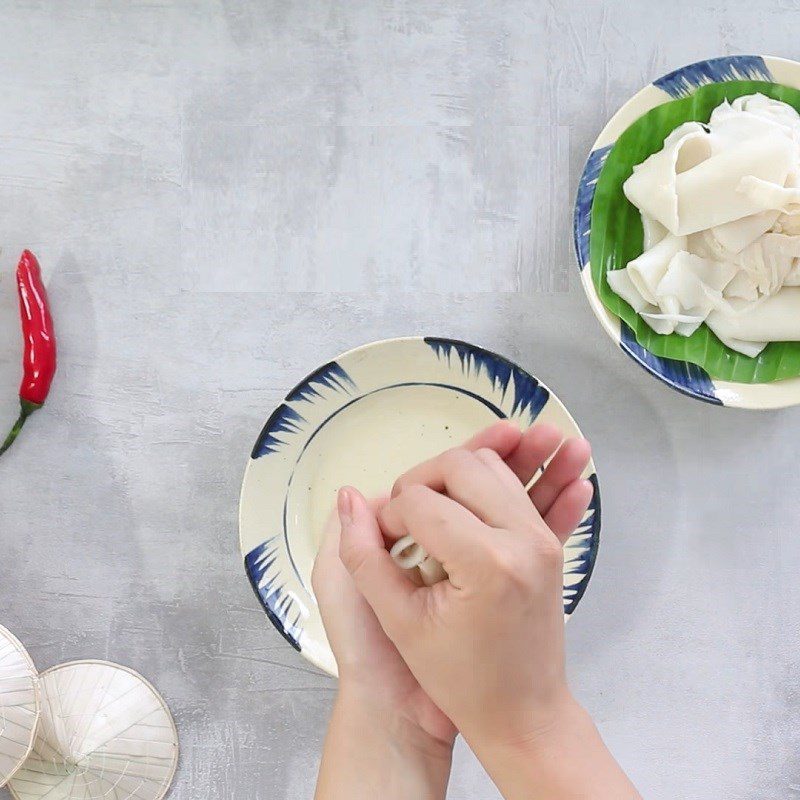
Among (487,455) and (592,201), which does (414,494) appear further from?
(592,201)

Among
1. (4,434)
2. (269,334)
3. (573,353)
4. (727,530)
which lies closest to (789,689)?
(727,530)

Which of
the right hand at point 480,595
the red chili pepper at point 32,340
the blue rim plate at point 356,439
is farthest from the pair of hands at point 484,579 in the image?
the red chili pepper at point 32,340

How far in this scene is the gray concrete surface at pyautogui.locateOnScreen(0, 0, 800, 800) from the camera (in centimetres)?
98

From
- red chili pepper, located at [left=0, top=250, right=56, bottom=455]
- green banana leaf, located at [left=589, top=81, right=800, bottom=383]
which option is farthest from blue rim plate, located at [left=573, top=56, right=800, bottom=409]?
red chili pepper, located at [left=0, top=250, right=56, bottom=455]

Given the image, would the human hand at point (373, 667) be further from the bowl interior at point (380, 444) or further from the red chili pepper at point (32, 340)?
the red chili pepper at point (32, 340)

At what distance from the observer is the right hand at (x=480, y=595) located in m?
0.57

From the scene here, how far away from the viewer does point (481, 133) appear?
99cm

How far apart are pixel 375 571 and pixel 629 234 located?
50 cm

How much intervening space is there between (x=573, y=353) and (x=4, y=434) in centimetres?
68

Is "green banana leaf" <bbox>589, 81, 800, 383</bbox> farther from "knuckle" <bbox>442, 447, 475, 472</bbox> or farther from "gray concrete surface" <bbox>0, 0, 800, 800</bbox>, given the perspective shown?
"knuckle" <bbox>442, 447, 475, 472</bbox>

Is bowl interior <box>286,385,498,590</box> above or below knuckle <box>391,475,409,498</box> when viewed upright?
below

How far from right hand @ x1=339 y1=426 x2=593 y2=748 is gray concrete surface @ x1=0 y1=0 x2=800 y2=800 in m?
0.36

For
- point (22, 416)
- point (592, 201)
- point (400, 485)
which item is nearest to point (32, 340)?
point (22, 416)

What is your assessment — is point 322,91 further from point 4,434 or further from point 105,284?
point 4,434
